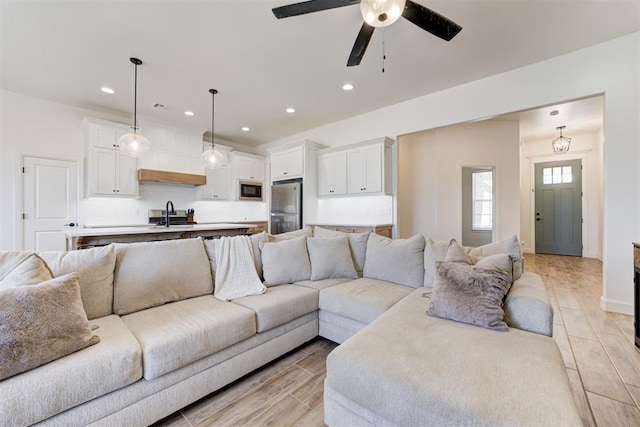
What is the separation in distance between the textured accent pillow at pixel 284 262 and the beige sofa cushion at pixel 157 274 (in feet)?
1.64

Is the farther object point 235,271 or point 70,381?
point 235,271

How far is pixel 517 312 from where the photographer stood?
154 cm

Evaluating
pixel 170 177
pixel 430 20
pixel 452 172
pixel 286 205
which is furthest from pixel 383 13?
pixel 170 177

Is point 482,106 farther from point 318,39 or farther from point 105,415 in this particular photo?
point 105,415

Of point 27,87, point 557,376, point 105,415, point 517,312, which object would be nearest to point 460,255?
point 517,312

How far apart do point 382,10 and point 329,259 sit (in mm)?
2005

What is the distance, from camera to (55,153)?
414cm

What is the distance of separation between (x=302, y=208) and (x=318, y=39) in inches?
118

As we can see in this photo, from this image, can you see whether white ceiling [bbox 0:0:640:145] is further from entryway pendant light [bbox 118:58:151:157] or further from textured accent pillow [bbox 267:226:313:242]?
textured accent pillow [bbox 267:226:313:242]

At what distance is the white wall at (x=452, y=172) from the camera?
5285 mm

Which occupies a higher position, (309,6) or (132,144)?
(309,6)

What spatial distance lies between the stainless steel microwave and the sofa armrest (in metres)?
5.60

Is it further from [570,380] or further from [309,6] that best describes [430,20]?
[570,380]

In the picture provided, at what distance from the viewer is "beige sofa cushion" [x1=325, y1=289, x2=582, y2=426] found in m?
0.91
